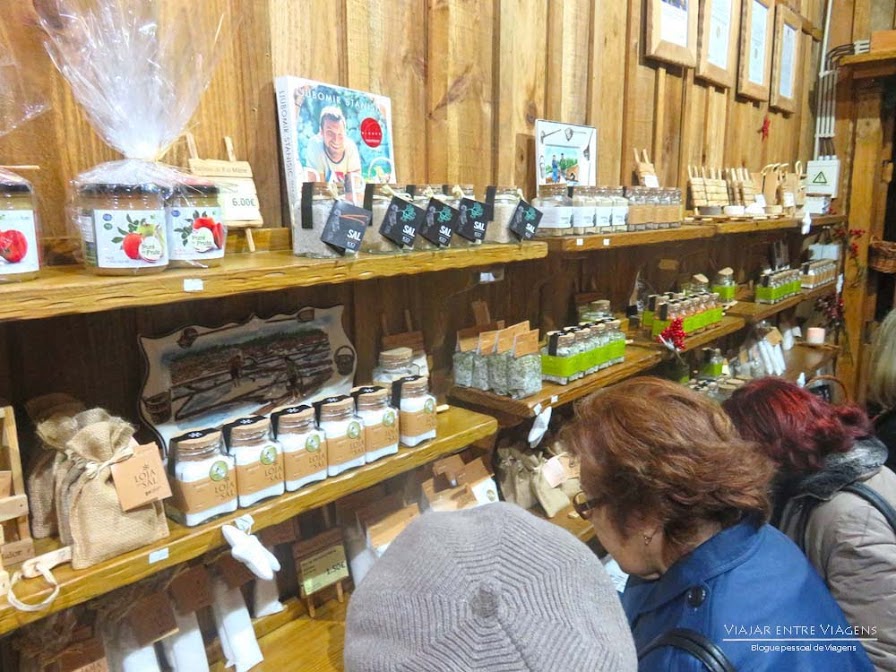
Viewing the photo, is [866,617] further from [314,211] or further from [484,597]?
[314,211]

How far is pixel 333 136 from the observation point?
56.8 inches

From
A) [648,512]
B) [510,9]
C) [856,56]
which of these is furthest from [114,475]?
[856,56]

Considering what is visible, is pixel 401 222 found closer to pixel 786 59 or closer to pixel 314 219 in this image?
pixel 314 219

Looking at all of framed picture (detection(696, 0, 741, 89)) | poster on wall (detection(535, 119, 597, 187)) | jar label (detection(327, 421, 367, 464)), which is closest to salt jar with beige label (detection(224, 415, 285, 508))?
jar label (detection(327, 421, 367, 464))

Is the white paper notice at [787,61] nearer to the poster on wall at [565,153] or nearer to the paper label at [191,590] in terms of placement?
the poster on wall at [565,153]

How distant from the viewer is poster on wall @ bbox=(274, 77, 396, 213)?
1362 millimetres

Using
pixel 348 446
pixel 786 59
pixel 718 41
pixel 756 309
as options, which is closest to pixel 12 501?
pixel 348 446

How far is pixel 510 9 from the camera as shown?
191 centimetres

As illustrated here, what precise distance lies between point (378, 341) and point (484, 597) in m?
1.07

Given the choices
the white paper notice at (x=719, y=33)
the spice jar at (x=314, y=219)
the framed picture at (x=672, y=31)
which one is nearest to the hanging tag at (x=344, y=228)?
the spice jar at (x=314, y=219)

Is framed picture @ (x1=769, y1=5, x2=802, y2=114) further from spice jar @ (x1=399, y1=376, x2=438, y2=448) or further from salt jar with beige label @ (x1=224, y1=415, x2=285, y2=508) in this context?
salt jar with beige label @ (x1=224, y1=415, x2=285, y2=508)

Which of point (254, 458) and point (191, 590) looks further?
point (191, 590)

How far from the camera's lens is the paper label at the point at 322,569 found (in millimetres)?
1500

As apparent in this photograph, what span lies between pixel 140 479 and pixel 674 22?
2541 mm
